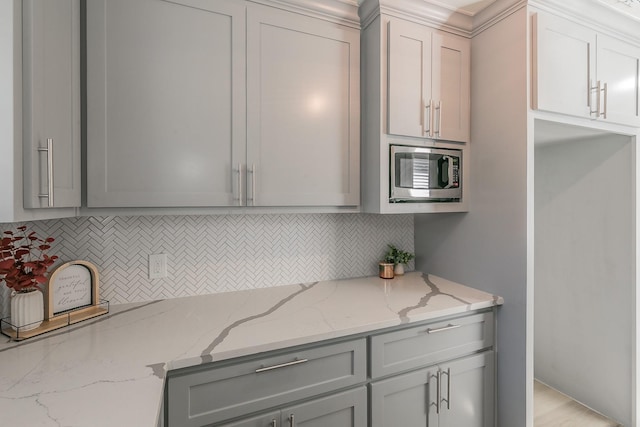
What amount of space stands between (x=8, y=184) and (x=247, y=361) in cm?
88

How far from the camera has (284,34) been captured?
160 centimetres

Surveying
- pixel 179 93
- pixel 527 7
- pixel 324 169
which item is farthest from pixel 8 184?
pixel 527 7

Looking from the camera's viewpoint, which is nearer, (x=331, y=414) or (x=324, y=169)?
(x=331, y=414)

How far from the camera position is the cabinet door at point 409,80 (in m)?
1.69

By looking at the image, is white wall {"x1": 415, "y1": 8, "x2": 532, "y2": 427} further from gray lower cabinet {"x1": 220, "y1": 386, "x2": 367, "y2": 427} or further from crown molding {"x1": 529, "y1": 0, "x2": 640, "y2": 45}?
gray lower cabinet {"x1": 220, "y1": 386, "x2": 367, "y2": 427}

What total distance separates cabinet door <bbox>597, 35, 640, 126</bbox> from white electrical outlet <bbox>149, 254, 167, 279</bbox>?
2369mm

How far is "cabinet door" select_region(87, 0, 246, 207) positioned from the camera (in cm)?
131

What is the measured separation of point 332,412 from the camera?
4.37 ft

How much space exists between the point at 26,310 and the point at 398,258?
71.7 inches

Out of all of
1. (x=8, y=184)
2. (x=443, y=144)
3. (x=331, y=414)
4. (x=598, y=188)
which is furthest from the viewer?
(x=598, y=188)

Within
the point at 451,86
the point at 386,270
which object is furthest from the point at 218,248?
the point at 451,86

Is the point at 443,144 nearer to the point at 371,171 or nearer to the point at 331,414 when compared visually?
the point at 371,171

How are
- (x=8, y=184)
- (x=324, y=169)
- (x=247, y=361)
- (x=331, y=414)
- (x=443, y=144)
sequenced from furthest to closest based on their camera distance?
(x=443, y=144) → (x=324, y=169) → (x=331, y=414) → (x=247, y=361) → (x=8, y=184)

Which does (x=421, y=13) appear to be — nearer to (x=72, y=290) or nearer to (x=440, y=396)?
(x=440, y=396)
